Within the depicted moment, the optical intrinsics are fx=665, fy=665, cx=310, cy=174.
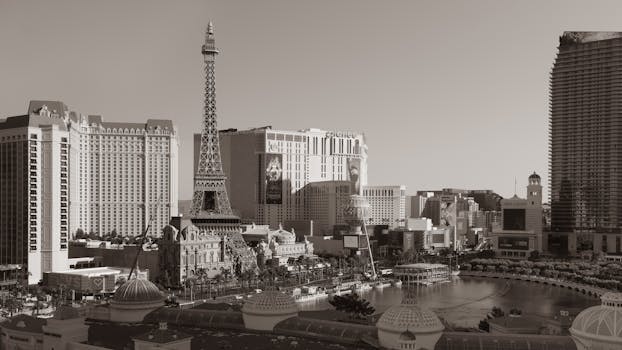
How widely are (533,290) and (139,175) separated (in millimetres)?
90831

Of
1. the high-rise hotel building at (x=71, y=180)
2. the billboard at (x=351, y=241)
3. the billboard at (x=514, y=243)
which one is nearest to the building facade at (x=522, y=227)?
the billboard at (x=514, y=243)

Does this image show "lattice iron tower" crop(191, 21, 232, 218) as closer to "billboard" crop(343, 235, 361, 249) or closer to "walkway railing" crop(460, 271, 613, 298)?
"billboard" crop(343, 235, 361, 249)

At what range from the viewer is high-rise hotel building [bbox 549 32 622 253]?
548 feet

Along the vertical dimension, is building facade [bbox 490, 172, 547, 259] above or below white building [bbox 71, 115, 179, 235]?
below

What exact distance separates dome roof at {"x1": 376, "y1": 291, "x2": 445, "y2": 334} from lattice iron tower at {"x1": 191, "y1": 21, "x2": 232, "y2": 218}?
84.1 metres

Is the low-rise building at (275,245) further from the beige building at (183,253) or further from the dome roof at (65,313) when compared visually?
the dome roof at (65,313)

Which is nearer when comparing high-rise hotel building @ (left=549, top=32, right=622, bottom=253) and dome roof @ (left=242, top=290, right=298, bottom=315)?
dome roof @ (left=242, top=290, right=298, bottom=315)

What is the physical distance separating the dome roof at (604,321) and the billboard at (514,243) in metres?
123

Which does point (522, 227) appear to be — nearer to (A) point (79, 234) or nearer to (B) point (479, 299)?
(B) point (479, 299)

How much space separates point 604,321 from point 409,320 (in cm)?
1313

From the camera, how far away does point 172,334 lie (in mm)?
47281

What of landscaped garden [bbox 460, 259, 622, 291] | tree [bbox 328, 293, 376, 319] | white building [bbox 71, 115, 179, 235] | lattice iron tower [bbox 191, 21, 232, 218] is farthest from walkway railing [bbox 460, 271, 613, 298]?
white building [bbox 71, 115, 179, 235]

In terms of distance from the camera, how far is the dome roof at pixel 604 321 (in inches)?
1754

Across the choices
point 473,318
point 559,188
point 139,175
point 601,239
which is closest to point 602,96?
point 559,188
